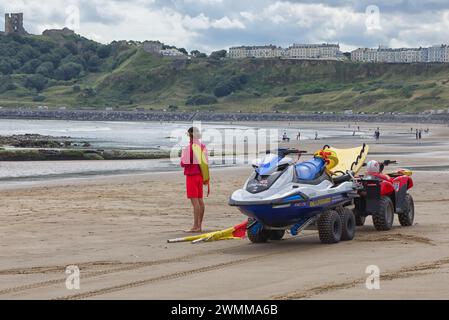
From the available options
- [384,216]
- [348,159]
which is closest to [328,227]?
[384,216]

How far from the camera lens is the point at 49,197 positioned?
72.9 ft

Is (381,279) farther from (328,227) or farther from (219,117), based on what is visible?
(219,117)

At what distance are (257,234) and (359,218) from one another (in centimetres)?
279

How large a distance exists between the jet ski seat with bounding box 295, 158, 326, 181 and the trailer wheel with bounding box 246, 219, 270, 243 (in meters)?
0.97

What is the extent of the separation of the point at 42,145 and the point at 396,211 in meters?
43.8

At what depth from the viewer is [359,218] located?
1528 cm

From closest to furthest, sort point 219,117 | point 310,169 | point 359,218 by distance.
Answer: point 310,169
point 359,218
point 219,117

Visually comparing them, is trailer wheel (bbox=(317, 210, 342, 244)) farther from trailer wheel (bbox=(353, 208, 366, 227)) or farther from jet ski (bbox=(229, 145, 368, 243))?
trailer wheel (bbox=(353, 208, 366, 227))

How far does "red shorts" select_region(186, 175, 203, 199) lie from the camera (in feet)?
48.4

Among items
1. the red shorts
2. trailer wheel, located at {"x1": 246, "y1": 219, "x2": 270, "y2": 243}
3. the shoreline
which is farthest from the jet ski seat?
the shoreline

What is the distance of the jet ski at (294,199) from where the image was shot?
489 inches

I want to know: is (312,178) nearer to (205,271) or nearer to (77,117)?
(205,271)

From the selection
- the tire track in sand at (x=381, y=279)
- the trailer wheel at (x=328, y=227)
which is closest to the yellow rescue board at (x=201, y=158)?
the trailer wheel at (x=328, y=227)

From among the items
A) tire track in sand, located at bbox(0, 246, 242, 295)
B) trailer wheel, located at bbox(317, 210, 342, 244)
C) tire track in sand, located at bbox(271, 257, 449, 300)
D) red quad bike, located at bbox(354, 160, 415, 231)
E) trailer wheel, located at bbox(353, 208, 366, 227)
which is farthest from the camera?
trailer wheel, located at bbox(353, 208, 366, 227)
